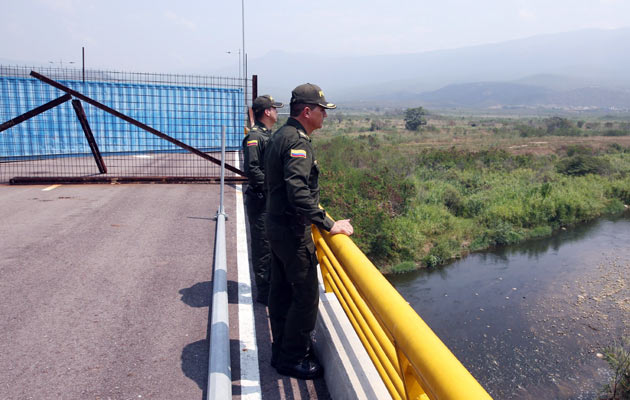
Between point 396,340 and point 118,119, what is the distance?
1644 cm

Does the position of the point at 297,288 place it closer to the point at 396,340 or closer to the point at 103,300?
the point at 396,340

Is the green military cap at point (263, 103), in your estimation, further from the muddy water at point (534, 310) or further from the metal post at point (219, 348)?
the muddy water at point (534, 310)

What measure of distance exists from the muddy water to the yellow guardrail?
600 centimetres

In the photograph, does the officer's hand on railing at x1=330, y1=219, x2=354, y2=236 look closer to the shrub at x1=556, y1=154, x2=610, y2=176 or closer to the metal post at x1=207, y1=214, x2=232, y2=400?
the metal post at x1=207, y1=214, x2=232, y2=400

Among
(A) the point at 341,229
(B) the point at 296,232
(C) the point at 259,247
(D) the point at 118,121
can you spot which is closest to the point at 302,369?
(B) the point at 296,232

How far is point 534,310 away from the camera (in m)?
10.9

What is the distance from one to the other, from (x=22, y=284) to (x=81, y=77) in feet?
44.2

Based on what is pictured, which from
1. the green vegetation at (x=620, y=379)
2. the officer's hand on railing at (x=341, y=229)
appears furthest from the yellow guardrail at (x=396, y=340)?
the green vegetation at (x=620, y=379)

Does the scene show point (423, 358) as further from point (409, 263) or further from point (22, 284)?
point (409, 263)

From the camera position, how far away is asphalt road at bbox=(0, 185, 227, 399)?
11.4ft

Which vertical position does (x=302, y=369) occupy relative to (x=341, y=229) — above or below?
below

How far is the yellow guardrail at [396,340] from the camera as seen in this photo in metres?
1.67

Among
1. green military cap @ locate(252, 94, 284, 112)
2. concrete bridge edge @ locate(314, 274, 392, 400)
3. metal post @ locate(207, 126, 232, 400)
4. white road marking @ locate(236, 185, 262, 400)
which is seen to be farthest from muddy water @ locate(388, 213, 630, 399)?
green military cap @ locate(252, 94, 284, 112)

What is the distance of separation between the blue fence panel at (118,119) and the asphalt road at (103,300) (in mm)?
7430
